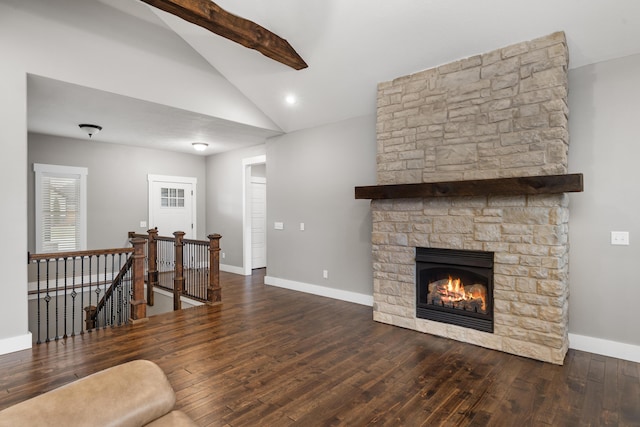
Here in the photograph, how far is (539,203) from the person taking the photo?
317 centimetres

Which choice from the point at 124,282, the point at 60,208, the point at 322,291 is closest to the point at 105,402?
the point at 322,291

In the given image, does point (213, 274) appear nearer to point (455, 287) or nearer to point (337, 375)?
point (337, 375)

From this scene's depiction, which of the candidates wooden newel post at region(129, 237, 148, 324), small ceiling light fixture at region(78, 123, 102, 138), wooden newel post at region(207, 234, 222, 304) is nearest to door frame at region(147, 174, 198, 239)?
small ceiling light fixture at region(78, 123, 102, 138)

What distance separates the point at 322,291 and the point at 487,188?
310cm

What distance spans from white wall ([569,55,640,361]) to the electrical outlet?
0.11 feet

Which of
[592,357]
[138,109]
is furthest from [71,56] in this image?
[592,357]

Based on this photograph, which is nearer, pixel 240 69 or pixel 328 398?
pixel 328 398

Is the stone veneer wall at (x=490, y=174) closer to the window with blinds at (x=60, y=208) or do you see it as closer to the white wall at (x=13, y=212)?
the white wall at (x=13, y=212)

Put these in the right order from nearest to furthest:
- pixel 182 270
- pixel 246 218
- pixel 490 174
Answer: pixel 490 174 < pixel 182 270 < pixel 246 218

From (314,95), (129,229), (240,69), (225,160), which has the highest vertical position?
(240,69)

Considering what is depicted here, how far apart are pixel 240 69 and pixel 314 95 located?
1.10 metres

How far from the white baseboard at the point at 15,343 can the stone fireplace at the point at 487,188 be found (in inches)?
146

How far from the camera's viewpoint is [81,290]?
18.5 ft

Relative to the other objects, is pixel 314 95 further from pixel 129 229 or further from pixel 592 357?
pixel 129 229
